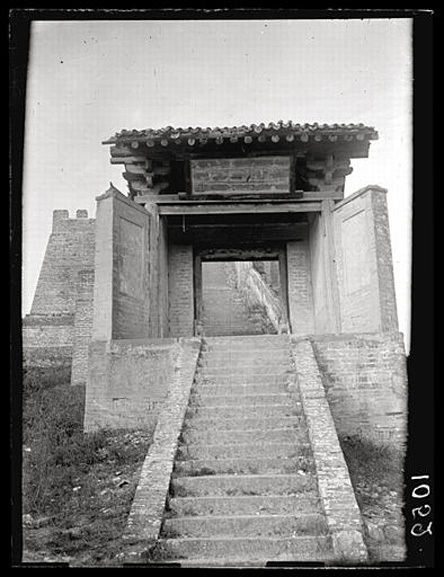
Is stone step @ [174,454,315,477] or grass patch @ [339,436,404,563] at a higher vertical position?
stone step @ [174,454,315,477]

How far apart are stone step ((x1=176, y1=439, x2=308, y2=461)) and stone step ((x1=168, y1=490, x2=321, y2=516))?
89cm

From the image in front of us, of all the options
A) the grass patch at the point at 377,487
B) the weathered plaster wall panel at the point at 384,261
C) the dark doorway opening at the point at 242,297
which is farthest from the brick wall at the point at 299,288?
the grass patch at the point at 377,487

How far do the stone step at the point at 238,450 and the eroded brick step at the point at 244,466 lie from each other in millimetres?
146

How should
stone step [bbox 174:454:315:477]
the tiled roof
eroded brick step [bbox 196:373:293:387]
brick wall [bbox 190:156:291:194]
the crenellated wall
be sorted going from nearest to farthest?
1. stone step [bbox 174:454:315:477]
2. eroded brick step [bbox 196:373:293:387]
3. the tiled roof
4. brick wall [bbox 190:156:291:194]
5. the crenellated wall

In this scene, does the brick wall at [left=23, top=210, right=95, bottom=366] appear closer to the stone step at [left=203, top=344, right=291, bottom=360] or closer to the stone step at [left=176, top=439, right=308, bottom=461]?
the stone step at [left=203, top=344, right=291, bottom=360]

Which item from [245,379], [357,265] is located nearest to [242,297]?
[357,265]

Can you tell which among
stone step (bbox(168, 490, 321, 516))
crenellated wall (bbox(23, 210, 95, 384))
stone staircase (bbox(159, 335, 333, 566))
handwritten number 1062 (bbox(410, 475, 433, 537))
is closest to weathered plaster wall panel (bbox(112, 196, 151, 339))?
stone staircase (bbox(159, 335, 333, 566))

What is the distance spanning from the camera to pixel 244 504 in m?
7.28

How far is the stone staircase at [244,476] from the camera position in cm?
655

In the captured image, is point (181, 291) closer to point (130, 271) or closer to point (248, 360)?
point (130, 271)

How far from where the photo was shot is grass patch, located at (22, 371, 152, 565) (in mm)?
6848

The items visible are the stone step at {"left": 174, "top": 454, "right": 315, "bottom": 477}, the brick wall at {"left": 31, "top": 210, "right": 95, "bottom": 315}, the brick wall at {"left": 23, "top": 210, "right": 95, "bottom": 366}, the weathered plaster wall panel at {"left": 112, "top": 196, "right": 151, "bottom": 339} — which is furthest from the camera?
the brick wall at {"left": 31, "top": 210, "right": 95, "bottom": 315}

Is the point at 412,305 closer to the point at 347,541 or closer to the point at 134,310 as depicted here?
the point at 347,541

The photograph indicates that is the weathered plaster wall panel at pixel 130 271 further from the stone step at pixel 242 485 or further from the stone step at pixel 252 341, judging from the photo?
the stone step at pixel 242 485
